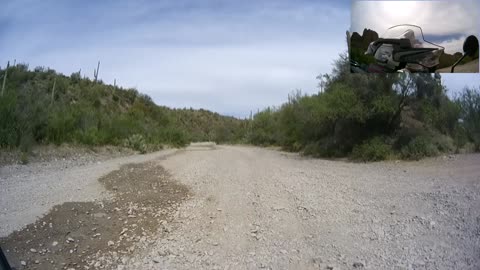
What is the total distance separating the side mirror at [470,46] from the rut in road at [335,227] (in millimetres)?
1902

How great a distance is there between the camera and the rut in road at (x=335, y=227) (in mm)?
5184

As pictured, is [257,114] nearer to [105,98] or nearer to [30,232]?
[105,98]

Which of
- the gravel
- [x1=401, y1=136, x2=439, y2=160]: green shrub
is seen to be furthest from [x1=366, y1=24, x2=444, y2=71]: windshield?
[x1=401, y1=136, x2=439, y2=160]: green shrub

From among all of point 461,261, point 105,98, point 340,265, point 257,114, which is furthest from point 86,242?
point 257,114

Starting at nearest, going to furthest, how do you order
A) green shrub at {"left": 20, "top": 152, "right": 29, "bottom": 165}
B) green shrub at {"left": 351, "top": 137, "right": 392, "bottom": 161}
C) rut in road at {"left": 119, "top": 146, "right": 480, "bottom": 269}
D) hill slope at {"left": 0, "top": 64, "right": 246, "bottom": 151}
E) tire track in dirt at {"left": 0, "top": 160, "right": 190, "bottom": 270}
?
rut in road at {"left": 119, "top": 146, "right": 480, "bottom": 269} < tire track in dirt at {"left": 0, "top": 160, "right": 190, "bottom": 270} < hill slope at {"left": 0, "top": 64, "right": 246, "bottom": 151} < green shrub at {"left": 20, "top": 152, "right": 29, "bottom": 165} < green shrub at {"left": 351, "top": 137, "right": 392, "bottom": 161}

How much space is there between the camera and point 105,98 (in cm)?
2612

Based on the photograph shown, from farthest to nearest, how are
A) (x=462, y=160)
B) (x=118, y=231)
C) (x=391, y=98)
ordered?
(x=391, y=98), (x=462, y=160), (x=118, y=231)

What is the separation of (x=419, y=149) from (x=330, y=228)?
795 cm

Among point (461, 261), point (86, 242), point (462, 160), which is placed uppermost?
point (462, 160)

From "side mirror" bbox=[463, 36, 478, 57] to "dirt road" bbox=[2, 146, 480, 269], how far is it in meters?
1.89

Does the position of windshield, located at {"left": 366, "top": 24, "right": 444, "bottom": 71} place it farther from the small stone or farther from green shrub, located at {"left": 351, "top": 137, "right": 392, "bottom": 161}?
green shrub, located at {"left": 351, "top": 137, "right": 392, "bottom": 161}

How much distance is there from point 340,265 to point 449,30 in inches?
107

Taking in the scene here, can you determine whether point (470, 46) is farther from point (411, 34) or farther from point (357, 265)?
point (357, 265)

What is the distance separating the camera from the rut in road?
17.0 ft
